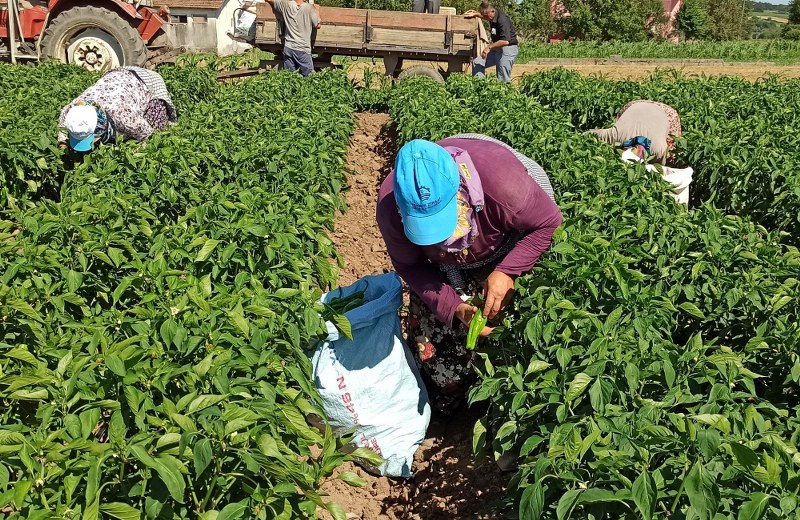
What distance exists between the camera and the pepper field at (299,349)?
201 cm

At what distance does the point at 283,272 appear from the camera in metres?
3.32

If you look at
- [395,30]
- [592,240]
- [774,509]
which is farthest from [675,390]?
[395,30]

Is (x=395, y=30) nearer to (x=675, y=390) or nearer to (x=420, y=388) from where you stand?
(x=420, y=388)

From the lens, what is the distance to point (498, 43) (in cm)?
1260

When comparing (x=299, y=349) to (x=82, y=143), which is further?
(x=82, y=143)

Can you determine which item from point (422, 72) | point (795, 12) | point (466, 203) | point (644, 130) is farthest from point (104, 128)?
point (795, 12)

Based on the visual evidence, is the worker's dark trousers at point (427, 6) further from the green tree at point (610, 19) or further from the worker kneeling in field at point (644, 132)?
the green tree at point (610, 19)

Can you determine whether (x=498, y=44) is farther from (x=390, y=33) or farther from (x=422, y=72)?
(x=390, y=33)

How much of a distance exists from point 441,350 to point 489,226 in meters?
Answer: 0.89

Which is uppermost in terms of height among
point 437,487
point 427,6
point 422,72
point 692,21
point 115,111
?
point 427,6

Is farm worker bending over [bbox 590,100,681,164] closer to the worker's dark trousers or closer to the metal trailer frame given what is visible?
the metal trailer frame

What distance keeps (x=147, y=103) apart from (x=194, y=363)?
14.1 feet

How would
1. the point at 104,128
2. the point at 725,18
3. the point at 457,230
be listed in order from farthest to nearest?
the point at 725,18 < the point at 104,128 < the point at 457,230

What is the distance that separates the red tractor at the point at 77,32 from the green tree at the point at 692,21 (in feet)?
174
